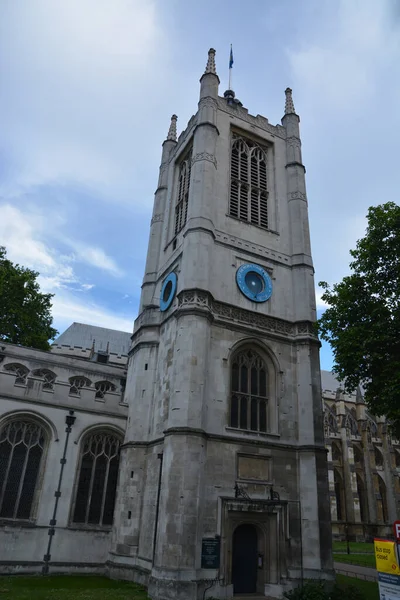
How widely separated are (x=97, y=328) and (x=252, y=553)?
32.8 metres

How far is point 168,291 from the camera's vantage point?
23.2m

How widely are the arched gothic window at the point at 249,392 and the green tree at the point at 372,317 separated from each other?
3.58m

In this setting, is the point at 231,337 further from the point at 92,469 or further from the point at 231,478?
the point at 92,469

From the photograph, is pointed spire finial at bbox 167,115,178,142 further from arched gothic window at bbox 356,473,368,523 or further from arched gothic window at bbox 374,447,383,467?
arched gothic window at bbox 374,447,383,467

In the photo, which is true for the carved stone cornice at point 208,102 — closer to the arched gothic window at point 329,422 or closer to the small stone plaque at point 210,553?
the small stone plaque at point 210,553

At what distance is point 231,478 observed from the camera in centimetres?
1748

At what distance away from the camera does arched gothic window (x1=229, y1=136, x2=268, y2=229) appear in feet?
81.6

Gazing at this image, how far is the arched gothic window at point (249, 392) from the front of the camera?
1928 centimetres

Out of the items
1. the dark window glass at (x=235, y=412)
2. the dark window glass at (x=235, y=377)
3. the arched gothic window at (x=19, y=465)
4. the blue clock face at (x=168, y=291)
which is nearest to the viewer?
the arched gothic window at (x=19, y=465)

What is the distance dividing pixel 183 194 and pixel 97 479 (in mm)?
17009

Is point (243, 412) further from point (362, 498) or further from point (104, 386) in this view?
point (362, 498)

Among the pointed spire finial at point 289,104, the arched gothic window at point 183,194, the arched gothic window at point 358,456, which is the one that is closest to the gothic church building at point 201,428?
the arched gothic window at point 183,194

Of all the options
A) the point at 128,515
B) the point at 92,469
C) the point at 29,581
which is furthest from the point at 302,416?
the point at 29,581

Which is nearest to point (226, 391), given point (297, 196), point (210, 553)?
point (210, 553)
